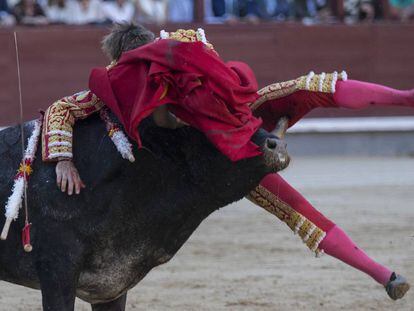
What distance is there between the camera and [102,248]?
3.40 meters

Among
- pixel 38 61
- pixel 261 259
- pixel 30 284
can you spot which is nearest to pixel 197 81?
pixel 30 284

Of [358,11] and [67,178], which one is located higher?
[67,178]

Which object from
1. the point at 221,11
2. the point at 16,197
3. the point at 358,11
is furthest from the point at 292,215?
Result: the point at 358,11

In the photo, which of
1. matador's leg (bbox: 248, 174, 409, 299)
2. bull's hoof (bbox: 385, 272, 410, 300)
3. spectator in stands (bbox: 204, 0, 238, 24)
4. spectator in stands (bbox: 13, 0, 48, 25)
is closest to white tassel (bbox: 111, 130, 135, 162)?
matador's leg (bbox: 248, 174, 409, 299)

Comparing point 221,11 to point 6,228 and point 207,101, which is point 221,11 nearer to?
point 6,228

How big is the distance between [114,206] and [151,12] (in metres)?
7.12

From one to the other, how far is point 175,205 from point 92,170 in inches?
10.6

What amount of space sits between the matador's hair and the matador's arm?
0.56 feet

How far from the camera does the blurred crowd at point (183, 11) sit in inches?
402

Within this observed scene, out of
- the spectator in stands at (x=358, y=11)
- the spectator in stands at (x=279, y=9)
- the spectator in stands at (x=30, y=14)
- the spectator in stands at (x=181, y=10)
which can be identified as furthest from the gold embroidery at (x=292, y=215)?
the spectator in stands at (x=358, y=11)

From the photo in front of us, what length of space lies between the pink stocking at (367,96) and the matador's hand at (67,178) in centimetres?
82

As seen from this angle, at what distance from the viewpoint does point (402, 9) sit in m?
11.4

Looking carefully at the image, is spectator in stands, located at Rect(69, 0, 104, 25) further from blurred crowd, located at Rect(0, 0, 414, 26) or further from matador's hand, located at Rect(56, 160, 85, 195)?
matador's hand, located at Rect(56, 160, 85, 195)

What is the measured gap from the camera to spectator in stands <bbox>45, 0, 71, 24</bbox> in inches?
408
